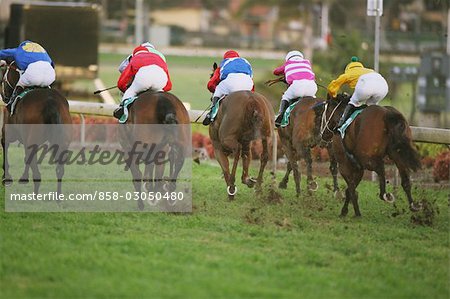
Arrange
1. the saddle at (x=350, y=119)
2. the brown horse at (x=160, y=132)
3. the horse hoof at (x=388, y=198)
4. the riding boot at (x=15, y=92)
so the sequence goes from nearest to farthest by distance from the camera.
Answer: the horse hoof at (x=388, y=198)
the saddle at (x=350, y=119)
the brown horse at (x=160, y=132)
the riding boot at (x=15, y=92)

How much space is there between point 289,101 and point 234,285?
626 centimetres

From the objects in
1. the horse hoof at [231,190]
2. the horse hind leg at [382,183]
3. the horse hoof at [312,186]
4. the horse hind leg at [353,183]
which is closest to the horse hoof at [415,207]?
the horse hind leg at [382,183]

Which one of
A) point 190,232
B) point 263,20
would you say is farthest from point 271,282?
point 263,20

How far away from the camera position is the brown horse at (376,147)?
11.0m

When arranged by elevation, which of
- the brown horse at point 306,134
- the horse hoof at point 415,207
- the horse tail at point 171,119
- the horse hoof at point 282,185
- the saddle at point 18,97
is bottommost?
the horse hoof at point 282,185

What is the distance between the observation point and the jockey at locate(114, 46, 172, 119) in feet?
40.8

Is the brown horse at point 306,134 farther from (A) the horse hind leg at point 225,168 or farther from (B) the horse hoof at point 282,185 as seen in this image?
(A) the horse hind leg at point 225,168

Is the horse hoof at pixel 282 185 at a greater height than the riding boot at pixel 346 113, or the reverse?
the riding boot at pixel 346 113

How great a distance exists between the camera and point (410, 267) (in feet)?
30.1

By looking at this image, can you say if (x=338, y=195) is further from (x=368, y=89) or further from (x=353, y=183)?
(x=368, y=89)

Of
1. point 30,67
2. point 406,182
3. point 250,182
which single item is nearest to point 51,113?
point 30,67

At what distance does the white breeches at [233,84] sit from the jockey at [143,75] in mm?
796

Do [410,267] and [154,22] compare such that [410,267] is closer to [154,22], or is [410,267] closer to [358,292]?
[358,292]

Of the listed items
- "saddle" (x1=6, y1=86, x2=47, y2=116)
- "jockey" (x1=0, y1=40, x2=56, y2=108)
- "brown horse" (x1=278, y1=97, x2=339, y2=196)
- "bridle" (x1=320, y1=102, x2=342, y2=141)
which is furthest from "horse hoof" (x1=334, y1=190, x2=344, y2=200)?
"saddle" (x1=6, y1=86, x2=47, y2=116)
